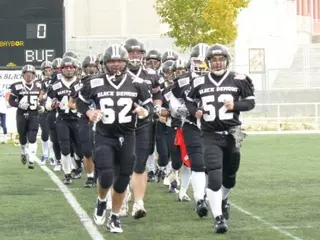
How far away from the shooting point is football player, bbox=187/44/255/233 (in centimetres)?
1022

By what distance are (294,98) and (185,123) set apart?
28868 mm

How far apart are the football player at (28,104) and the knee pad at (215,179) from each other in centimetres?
950

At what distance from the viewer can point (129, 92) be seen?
409 inches

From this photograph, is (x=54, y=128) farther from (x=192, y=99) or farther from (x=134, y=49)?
(x=192, y=99)

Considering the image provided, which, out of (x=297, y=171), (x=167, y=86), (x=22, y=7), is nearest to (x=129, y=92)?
(x=167, y=86)

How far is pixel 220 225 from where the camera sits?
32.8 feet

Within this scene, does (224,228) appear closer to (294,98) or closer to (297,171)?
(297,171)

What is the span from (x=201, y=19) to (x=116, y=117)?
26669 mm

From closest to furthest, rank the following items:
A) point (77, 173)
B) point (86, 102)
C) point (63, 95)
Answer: point (86, 102), point (63, 95), point (77, 173)

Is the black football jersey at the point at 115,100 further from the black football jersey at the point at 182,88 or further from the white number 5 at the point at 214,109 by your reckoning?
the black football jersey at the point at 182,88

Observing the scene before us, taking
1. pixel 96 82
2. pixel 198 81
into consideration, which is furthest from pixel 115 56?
pixel 198 81

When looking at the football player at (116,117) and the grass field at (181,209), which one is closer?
the grass field at (181,209)

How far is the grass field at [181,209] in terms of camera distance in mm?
10117

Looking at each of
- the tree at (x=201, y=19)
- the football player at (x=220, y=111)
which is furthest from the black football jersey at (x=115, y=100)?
the tree at (x=201, y=19)
